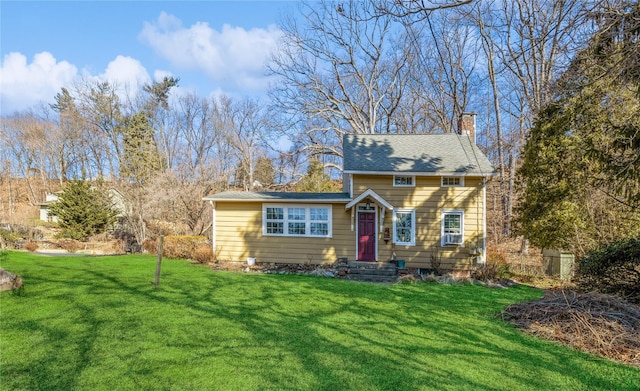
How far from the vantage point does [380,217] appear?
44.2 ft

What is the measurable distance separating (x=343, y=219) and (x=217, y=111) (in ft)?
71.9

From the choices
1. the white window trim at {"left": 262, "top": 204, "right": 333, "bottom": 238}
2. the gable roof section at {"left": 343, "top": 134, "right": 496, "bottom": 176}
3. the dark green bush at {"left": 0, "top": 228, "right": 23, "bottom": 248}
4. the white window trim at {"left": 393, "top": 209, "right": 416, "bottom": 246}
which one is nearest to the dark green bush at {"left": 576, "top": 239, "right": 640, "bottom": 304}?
the gable roof section at {"left": 343, "top": 134, "right": 496, "bottom": 176}

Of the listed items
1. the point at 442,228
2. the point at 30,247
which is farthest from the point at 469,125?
the point at 30,247

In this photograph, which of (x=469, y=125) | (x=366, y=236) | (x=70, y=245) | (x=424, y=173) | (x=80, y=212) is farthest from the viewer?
(x=80, y=212)

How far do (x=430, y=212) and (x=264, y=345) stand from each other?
403 inches

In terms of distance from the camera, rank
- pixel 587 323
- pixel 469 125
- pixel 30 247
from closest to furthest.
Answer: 1. pixel 587 323
2. pixel 469 125
3. pixel 30 247

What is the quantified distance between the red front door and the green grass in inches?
237

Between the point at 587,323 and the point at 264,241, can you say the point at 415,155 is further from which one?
the point at 587,323

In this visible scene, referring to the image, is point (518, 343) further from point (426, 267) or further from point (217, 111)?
point (217, 111)

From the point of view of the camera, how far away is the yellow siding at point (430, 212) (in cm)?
1330

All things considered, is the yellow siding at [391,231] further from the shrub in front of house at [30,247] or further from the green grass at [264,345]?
the shrub in front of house at [30,247]

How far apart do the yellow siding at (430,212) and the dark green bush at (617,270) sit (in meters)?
5.12

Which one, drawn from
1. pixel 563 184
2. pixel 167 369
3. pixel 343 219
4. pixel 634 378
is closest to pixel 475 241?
pixel 563 184

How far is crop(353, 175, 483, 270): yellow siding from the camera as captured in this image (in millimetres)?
13305
